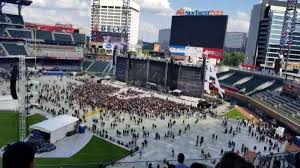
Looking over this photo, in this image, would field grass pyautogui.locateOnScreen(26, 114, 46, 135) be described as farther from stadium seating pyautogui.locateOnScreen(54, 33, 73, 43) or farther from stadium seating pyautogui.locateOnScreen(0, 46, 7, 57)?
stadium seating pyautogui.locateOnScreen(54, 33, 73, 43)

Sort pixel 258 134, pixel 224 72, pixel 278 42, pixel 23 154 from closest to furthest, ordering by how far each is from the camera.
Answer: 1. pixel 23 154
2. pixel 258 134
3. pixel 224 72
4. pixel 278 42

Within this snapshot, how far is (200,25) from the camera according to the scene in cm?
9525

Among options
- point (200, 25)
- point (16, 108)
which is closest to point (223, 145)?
point (16, 108)

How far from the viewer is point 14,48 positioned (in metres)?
94.1

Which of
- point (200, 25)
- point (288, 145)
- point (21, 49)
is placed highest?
point (200, 25)

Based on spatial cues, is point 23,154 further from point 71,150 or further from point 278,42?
point 278,42

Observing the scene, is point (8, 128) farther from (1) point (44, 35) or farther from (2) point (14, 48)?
(1) point (44, 35)

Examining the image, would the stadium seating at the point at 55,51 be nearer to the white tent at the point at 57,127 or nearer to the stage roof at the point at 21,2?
the stage roof at the point at 21,2

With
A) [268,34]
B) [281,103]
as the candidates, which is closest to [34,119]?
[281,103]

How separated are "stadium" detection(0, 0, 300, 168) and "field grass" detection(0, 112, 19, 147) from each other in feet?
0.40

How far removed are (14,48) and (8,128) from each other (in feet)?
199

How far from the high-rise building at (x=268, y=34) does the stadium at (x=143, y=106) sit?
1250 inches

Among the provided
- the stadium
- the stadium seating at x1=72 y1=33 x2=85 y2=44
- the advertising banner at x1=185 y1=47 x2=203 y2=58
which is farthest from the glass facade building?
the stadium seating at x1=72 y1=33 x2=85 y2=44

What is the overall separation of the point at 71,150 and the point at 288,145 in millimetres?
27376
